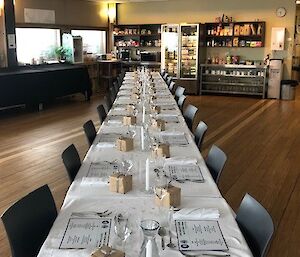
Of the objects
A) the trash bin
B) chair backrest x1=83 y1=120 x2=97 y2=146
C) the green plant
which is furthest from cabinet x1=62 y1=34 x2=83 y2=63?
chair backrest x1=83 y1=120 x2=97 y2=146

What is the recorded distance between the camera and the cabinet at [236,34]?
11109 mm

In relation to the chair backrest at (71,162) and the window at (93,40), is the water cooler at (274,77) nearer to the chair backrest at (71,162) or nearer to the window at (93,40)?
A: the window at (93,40)

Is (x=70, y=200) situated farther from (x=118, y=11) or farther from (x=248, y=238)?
(x=118, y=11)

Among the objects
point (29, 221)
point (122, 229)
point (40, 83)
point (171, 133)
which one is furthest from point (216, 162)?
point (40, 83)

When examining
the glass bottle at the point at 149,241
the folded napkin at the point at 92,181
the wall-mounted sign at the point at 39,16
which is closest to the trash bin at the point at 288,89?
the wall-mounted sign at the point at 39,16

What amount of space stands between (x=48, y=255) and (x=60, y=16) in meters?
9.94

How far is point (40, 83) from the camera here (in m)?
8.95

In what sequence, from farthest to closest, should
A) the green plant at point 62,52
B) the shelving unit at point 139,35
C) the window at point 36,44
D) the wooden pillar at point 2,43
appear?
the shelving unit at point 139,35
the green plant at point 62,52
the window at point 36,44
the wooden pillar at point 2,43

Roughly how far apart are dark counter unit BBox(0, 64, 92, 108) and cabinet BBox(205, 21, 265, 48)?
4.05 meters

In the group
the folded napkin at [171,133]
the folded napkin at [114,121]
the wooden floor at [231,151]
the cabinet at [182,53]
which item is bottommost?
the wooden floor at [231,151]

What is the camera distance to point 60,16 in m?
10.7

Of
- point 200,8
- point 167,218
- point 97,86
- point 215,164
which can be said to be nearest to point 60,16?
point 97,86

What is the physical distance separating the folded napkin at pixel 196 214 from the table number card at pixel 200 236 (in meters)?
0.04

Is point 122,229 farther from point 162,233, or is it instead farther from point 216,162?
point 216,162
